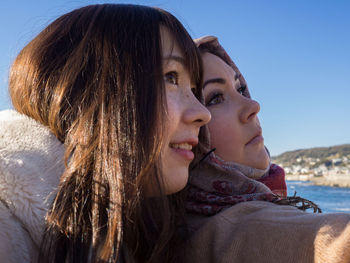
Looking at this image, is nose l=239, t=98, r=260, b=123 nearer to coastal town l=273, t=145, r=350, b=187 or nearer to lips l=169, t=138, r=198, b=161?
lips l=169, t=138, r=198, b=161

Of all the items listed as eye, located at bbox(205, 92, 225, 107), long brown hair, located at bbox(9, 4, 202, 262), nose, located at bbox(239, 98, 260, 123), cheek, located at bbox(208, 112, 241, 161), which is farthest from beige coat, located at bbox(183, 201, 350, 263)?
eye, located at bbox(205, 92, 225, 107)

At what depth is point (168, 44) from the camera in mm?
1340

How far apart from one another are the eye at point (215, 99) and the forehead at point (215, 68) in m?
0.12

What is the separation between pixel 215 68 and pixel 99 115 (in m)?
1.07

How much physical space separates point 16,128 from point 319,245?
3.68 ft

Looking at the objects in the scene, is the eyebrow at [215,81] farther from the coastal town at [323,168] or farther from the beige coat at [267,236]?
the coastal town at [323,168]

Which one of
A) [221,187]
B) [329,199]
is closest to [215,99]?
[221,187]

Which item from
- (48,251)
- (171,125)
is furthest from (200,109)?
(48,251)

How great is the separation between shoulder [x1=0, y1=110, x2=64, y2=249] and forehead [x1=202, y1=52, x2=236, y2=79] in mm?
1142

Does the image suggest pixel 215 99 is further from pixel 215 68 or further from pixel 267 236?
pixel 267 236

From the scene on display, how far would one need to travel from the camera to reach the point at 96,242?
3.29ft

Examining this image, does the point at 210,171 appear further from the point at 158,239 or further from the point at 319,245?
the point at 319,245

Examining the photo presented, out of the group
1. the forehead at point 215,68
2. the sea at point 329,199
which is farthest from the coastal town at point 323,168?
the forehead at point 215,68

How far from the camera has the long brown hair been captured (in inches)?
39.9
